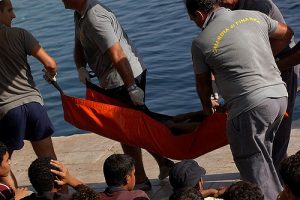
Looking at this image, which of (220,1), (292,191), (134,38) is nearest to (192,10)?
(220,1)

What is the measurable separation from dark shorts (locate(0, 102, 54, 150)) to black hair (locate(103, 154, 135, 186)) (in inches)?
53.0

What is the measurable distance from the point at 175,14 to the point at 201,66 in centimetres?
1288

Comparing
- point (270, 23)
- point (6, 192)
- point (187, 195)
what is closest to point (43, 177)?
point (6, 192)

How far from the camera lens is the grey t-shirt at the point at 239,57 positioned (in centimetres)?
554

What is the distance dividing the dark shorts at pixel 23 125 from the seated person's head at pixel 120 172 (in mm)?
1345

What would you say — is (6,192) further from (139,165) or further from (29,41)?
(139,165)

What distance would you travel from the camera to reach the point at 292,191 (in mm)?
4438

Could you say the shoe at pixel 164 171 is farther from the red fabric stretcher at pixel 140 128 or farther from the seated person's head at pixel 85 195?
the seated person's head at pixel 85 195

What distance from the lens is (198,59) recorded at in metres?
5.64

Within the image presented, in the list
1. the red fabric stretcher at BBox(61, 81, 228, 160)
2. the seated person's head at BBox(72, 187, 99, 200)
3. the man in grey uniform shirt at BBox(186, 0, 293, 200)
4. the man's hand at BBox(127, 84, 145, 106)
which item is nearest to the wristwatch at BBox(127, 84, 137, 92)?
the man's hand at BBox(127, 84, 145, 106)

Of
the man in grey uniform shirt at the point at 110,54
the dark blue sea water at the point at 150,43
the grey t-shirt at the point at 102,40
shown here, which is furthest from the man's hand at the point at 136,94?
the dark blue sea water at the point at 150,43

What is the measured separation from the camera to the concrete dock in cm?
738

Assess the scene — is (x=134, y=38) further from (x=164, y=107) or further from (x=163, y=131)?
(x=163, y=131)

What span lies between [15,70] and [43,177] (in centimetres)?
153
